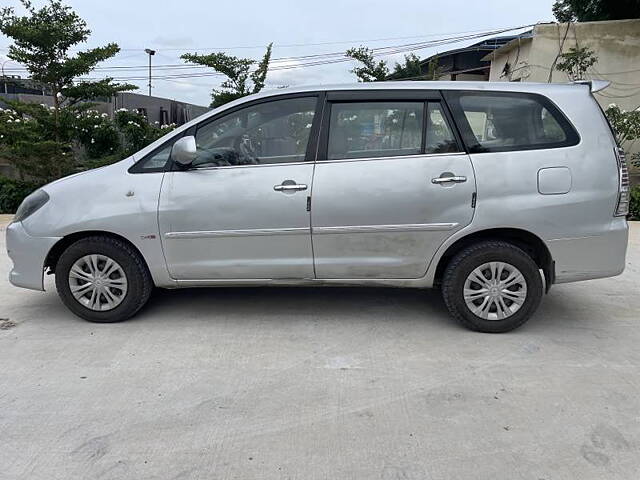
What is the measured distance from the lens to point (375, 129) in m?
4.23

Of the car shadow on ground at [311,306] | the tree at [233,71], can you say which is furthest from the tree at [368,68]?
the car shadow on ground at [311,306]

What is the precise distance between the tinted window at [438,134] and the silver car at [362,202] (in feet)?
0.04

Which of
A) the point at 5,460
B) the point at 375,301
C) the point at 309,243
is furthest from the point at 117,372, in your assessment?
the point at 375,301

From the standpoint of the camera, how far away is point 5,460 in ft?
8.82

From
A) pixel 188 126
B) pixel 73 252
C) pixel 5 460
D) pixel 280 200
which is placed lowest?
pixel 5 460

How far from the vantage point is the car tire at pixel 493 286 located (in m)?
4.12

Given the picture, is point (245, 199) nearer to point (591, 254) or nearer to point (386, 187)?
point (386, 187)

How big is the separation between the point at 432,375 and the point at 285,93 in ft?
8.02

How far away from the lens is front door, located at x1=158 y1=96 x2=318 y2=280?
13.6ft

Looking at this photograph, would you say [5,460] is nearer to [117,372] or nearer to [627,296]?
[117,372]

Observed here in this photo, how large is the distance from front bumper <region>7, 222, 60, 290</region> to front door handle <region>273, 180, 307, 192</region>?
181 centimetres

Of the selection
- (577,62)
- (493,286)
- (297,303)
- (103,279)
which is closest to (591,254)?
(493,286)

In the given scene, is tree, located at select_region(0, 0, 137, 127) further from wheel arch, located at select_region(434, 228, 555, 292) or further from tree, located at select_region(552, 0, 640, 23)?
tree, located at select_region(552, 0, 640, 23)

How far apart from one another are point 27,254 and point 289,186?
7.19 feet
